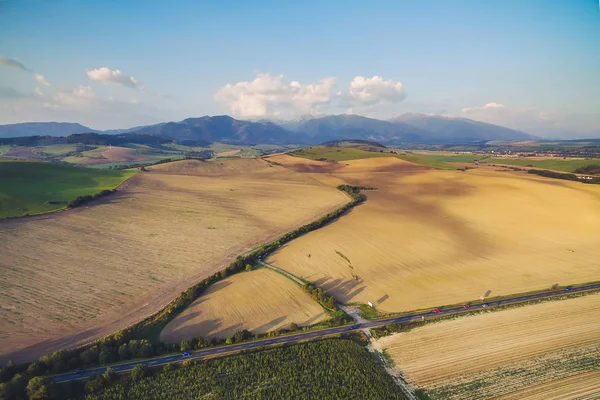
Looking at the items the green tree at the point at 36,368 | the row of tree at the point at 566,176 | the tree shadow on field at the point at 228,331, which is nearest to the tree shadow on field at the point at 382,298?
the tree shadow on field at the point at 228,331

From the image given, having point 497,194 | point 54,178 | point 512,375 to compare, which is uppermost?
point 54,178

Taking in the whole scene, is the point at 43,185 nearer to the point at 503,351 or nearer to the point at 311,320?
the point at 311,320

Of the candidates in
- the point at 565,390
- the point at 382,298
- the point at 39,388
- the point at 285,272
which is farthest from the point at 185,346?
the point at 565,390

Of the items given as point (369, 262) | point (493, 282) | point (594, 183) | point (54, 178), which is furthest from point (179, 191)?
point (594, 183)

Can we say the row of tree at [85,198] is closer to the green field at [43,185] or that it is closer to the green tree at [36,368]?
the green field at [43,185]

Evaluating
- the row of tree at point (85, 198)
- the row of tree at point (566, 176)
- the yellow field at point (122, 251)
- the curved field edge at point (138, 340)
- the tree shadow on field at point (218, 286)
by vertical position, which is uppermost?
the row of tree at point (566, 176)

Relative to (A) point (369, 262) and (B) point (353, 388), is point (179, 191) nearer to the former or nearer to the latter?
(A) point (369, 262)
